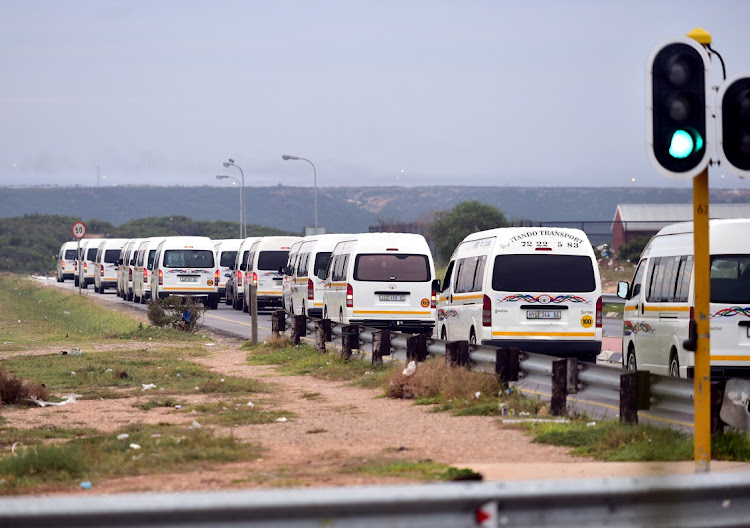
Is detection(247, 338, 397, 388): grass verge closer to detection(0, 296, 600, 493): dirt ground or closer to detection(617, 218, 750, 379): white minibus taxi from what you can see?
detection(0, 296, 600, 493): dirt ground

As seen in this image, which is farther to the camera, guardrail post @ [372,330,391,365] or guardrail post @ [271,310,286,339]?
guardrail post @ [271,310,286,339]

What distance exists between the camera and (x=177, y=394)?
16703 mm

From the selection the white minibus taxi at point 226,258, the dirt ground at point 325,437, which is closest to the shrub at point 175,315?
the dirt ground at point 325,437

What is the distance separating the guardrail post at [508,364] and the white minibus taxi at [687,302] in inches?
78.3

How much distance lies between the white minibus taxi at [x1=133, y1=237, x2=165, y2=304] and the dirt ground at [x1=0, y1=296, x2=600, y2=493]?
2889 centimetres

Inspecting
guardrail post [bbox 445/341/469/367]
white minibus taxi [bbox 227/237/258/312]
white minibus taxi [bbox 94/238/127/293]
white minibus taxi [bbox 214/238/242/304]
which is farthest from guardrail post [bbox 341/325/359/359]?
white minibus taxi [bbox 94/238/127/293]

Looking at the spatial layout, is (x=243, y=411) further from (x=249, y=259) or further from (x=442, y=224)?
(x=442, y=224)

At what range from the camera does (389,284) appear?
24.4 metres

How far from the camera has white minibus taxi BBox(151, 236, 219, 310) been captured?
4184 centimetres

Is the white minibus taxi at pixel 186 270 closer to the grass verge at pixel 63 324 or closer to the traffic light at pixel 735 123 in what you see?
the grass verge at pixel 63 324

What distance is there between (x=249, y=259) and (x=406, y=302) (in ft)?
55.1

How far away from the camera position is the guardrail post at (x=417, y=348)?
1720 cm

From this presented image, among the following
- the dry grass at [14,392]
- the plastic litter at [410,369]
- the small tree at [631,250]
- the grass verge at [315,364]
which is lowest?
the grass verge at [315,364]

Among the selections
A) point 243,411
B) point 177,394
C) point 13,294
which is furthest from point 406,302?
point 13,294
